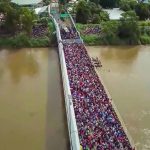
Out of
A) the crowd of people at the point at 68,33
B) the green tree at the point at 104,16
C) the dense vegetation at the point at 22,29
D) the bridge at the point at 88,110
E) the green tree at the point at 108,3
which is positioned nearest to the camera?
the bridge at the point at 88,110

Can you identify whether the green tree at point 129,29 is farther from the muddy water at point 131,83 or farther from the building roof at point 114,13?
the building roof at point 114,13

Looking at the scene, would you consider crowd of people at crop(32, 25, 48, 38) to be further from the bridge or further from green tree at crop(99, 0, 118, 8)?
green tree at crop(99, 0, 118, 8)

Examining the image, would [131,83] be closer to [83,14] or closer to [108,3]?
[83,14]

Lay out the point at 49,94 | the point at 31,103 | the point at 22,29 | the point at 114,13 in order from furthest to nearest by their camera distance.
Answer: the point at 114,13 → the point at 22,29 → the point at 49,94 → the point at 31,103

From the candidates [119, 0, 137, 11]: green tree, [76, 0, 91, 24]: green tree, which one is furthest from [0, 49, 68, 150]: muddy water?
[119, 0, 137, 11]: green tree

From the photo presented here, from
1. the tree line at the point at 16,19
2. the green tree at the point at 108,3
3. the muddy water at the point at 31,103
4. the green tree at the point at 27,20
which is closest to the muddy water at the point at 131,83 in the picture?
the muddy water at the point at 31,103

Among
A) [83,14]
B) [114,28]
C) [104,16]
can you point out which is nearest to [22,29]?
[83,14]
